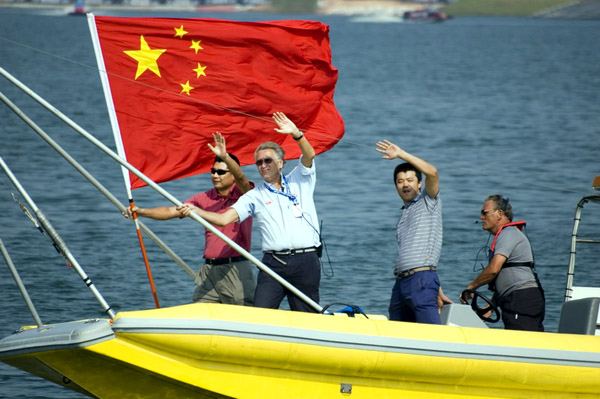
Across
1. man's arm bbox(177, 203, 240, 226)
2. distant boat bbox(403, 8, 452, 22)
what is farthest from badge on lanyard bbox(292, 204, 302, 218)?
distant boat bbox(403, 8, 452, 22)

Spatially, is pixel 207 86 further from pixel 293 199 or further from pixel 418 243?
pixel 418 243

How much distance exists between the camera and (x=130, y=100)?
8.92 meters

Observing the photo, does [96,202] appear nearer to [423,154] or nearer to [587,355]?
[423,154]

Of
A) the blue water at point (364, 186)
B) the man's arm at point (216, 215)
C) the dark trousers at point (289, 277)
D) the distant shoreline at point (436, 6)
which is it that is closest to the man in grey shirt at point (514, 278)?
the dark trousers at point (289, 277)

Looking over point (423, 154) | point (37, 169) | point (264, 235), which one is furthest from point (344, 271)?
point (423, 154)

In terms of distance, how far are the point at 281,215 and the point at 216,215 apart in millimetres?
517

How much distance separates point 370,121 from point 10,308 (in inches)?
1078

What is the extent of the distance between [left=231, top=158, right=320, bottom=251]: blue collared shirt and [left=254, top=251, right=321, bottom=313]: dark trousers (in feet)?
0.29

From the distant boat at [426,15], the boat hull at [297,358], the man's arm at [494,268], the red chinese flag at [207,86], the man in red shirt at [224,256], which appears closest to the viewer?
the boat hull at [297,358]

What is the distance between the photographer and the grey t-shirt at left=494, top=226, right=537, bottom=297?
8.33 meters

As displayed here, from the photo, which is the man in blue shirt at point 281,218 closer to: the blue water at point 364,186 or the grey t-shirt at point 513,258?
the grey t-shirt at point 513,258

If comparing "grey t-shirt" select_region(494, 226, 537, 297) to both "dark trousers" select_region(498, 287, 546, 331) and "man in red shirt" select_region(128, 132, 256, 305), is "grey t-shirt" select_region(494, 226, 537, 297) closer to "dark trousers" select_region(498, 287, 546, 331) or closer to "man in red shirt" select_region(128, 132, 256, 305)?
"dark trousers" select_region(498, 287, 546, 331)

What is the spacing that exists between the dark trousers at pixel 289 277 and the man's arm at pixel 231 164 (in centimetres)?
70

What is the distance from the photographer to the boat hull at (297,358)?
7180 mm
